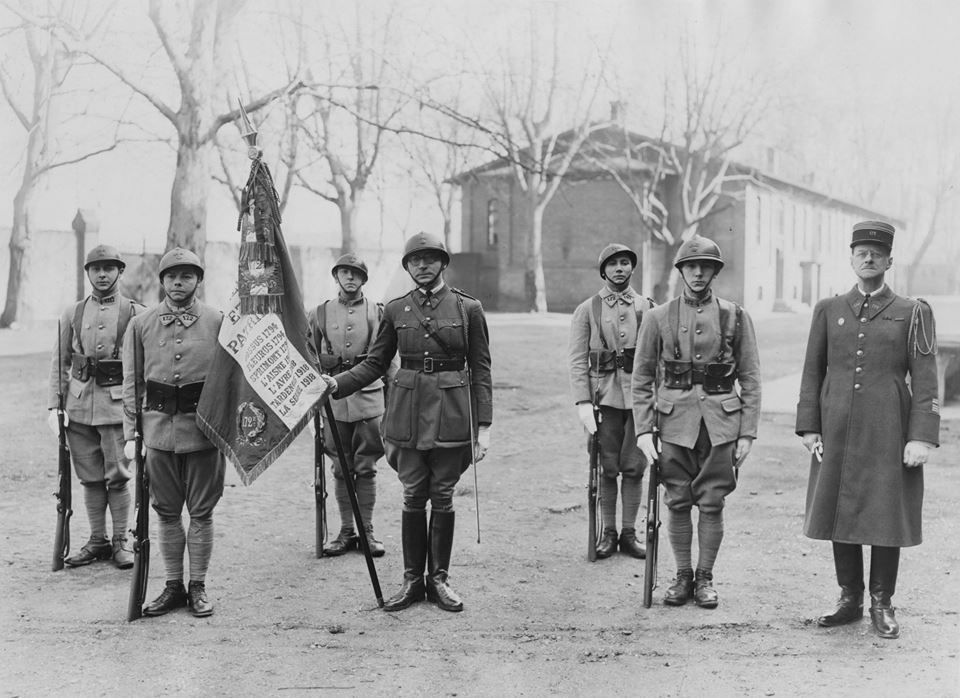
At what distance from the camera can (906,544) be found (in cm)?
551

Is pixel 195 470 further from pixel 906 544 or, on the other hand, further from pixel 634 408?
pixel 906 544

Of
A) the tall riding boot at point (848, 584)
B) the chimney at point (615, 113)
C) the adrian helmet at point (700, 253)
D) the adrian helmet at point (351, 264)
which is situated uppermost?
the chimney at point (615, 113)

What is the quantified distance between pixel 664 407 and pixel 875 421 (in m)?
1.22

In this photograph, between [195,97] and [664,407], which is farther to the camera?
[195,97]

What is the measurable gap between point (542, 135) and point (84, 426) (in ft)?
97.6

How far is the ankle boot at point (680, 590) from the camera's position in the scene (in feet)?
20.1

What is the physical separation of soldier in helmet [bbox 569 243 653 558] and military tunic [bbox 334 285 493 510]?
1337mm

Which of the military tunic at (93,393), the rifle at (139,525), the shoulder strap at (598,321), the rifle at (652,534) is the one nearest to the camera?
the rifle at (139,525)

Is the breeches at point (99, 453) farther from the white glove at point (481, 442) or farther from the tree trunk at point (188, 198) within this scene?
the tree trunk at point (188, 198)

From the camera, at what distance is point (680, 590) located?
6.15 m

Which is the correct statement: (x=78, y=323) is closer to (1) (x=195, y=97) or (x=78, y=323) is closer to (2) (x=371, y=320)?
(2) (x=371, y=320)

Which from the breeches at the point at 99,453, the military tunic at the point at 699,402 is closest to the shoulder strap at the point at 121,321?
the breeches at the point at 99,453

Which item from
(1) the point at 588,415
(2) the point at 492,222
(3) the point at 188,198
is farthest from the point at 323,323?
(2) the point at 492,222

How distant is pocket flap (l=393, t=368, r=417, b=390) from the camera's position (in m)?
6.20
